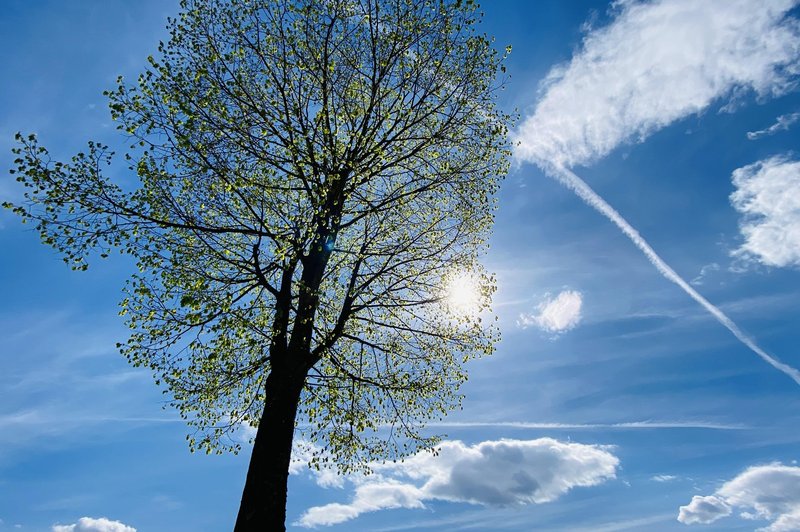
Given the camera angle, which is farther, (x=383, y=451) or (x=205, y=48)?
(x=383, y=451)

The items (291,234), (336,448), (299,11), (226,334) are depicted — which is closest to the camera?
(226,334)

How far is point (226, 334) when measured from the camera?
15.9m

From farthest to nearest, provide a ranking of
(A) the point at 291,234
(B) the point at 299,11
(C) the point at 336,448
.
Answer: (C) the point at 336,448
(B) the point at 299,11
(A) the point at 291,234

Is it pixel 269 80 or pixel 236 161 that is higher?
pixel 269 80

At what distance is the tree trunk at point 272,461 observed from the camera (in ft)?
44.5

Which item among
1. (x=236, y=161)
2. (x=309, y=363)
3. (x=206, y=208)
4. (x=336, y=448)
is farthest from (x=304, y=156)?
(x=336, y=448)

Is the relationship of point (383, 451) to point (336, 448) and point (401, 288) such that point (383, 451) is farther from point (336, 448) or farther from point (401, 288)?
point (401, 288)

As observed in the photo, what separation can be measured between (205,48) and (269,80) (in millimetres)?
2461

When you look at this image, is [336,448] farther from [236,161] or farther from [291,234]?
[236,161]

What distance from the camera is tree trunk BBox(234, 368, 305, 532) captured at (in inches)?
534

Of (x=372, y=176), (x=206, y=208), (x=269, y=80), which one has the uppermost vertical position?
(x=269, y=80)

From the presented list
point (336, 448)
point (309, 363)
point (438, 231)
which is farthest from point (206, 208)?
point (336, 448)

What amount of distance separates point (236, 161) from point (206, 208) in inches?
77.6

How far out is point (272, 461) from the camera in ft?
46.9
